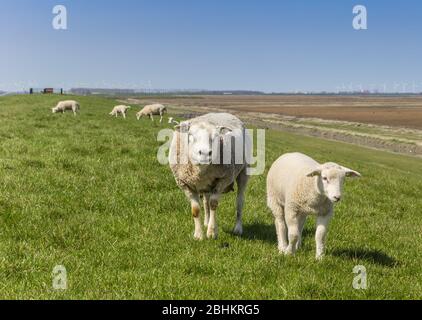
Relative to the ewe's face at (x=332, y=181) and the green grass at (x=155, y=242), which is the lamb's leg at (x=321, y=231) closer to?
the green grass at (x=155, y=242)

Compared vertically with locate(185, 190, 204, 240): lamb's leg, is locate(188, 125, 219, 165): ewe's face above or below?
above

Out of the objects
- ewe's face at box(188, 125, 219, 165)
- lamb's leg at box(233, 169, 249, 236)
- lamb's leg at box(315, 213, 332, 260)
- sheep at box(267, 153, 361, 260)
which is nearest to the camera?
sheep at box(267, 153, 361, 260)

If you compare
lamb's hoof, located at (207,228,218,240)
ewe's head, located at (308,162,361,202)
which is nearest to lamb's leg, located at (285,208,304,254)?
ewe's head, located at (308,162,361,202)

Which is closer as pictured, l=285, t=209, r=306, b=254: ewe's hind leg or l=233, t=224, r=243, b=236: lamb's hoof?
l=285, t=209, r=306, b=254: ewe's hind leg

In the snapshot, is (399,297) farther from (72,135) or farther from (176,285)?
(72,135)

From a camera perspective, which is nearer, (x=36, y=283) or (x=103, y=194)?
(x=36, y=283)

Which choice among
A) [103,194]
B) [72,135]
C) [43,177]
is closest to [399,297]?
[103,194]

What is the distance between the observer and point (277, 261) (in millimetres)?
6930

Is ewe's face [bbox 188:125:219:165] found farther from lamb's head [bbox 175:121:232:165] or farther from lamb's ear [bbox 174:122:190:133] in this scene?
lamb's ear [bbox 174:122:190:133]

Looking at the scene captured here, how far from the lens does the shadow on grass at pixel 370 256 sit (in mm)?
7566

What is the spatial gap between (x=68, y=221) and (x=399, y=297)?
5776 mm

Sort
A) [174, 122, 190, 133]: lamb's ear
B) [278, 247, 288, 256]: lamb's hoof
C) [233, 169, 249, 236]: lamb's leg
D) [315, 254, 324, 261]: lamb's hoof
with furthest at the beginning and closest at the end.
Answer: [233, 169, 249, 236]: lamb's leg → [174, 122, 190, 133]: lamb's ear → [278, 247, 288, 256]: lamb's hoof → [315, 254, 324, 261]: lamb's hoof

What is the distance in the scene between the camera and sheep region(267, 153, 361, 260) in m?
6.93
